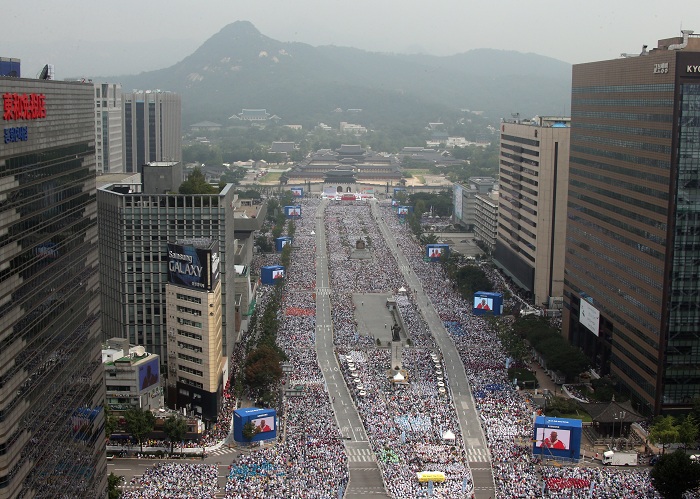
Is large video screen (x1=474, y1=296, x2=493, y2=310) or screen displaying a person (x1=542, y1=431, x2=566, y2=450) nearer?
screen displaying a person (x1=542, y1=431, x2=566, y2=450)

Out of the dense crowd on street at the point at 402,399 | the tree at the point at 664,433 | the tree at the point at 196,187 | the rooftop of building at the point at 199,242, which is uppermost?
the tree at the point at 196,187

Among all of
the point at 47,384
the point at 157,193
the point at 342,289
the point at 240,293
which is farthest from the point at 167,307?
the point at 342,289

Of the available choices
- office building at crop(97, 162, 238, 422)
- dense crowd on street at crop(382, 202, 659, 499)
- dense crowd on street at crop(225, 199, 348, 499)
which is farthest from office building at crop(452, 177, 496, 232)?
office building at crop(97, 162, 238, 422)

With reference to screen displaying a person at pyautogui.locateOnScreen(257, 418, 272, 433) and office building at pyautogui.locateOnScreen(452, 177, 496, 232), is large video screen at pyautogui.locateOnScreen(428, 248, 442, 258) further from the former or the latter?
screen displaying a person at pyautogui.locateOnScreen(257, 418, 272, 433)

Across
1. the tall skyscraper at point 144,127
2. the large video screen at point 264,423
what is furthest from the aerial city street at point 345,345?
the tall skyscraper at point 144,127

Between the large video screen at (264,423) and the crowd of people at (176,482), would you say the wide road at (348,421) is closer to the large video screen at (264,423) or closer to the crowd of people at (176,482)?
the large video screen at (264,423)

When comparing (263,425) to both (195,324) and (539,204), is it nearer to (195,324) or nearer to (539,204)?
(195,324)
